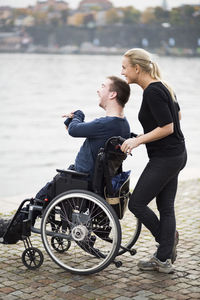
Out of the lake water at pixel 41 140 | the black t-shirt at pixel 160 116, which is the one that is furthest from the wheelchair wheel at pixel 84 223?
the lake water at pixel 41 140

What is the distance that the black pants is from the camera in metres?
4.21

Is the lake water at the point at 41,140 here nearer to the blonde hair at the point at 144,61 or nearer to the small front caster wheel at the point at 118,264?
the blonde hair at the point at 144,61

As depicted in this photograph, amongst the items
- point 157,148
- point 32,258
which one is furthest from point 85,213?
point 157,148

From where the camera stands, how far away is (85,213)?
4.29 m

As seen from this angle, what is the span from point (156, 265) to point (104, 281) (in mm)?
408

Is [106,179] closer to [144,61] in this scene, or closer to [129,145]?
[129,145]

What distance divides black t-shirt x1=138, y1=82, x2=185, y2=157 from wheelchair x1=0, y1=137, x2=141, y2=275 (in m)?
0.23

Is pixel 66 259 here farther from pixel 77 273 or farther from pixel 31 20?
pixel 31 20

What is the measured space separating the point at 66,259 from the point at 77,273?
373 mm

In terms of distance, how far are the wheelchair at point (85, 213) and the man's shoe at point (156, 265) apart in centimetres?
17

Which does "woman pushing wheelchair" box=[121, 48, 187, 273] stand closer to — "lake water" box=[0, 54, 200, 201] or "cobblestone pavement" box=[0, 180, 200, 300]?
"cobblestone pavement" box=[0, 180, 200, 300]

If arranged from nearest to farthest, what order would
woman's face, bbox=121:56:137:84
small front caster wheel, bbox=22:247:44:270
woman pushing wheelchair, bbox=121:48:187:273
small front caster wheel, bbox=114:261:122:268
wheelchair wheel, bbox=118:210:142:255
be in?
1. woman pushing wheelchair, bbox=121:48:187:273
2. woman's face, bbox=121:56:137:84
3. small front caster wheel, bbox=114:261:122:268
4. small front caster wheel, bbox=22:247:44:270
5. wheelchair wheel, bbox=118:210:142:255

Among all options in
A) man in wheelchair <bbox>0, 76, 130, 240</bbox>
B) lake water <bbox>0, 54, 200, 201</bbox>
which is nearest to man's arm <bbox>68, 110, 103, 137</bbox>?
man in wheelchair <bbox>0, 76, 130, 240</bbox>

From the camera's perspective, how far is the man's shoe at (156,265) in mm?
4340
